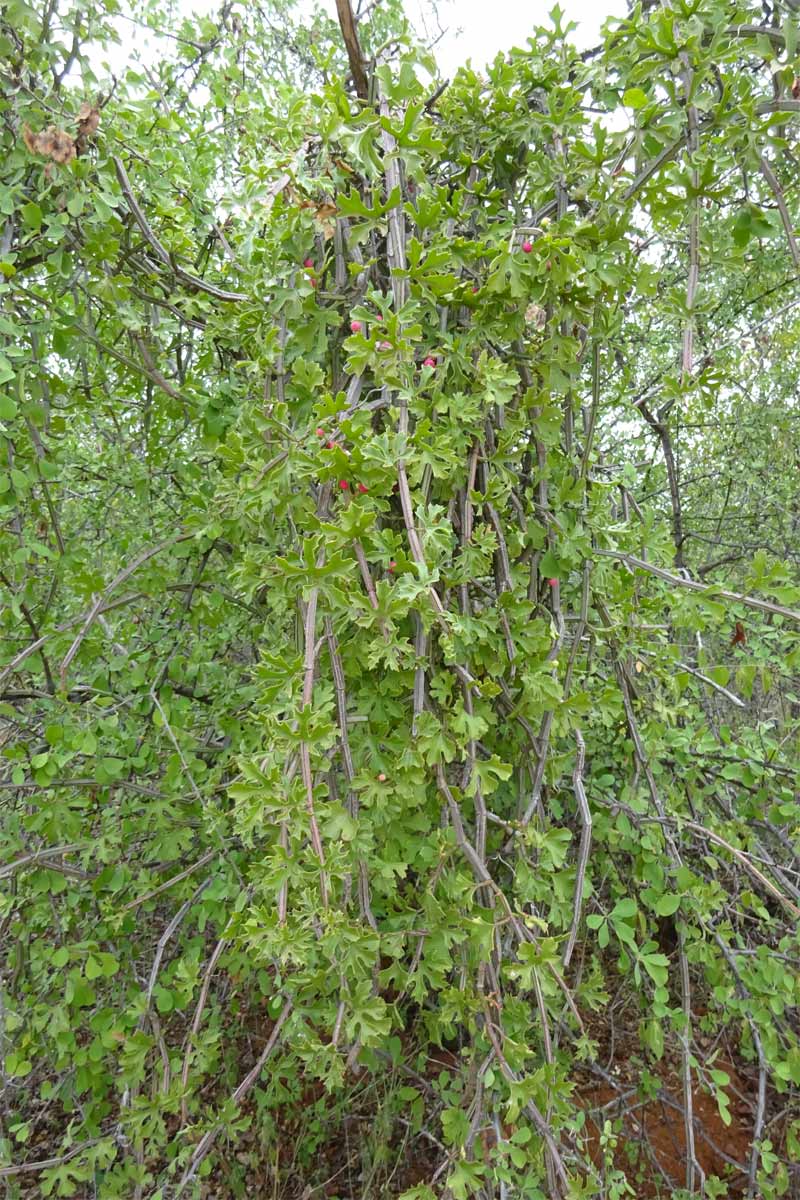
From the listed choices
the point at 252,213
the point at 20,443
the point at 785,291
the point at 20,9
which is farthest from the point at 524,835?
the point at 785,291

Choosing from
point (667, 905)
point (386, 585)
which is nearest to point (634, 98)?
point (386, 585)

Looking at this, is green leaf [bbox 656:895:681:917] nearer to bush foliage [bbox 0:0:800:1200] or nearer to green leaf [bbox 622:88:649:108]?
bush foliage [bbox 0:0:800:1200]

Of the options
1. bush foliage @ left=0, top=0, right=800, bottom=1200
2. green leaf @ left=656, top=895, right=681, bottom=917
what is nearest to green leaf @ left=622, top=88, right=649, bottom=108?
bush foliage @ left=0, top=0, right=800, bottom=1200

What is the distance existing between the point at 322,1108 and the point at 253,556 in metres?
1.53

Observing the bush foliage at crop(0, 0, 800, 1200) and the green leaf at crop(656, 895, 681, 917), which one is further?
the green leaf at crop(656, 895, 681, 917)

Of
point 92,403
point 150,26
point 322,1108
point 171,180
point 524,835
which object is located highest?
point 150,26

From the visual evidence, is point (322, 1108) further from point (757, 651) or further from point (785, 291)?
point (785, 291)

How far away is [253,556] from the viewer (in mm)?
1093

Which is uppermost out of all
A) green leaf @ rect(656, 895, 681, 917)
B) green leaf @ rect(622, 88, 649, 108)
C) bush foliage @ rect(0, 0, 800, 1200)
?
green leaf @ rect(622, 88, 649, 108)

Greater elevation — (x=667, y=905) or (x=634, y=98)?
(x=634, y=98)

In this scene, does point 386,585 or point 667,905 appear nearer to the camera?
point 386,585

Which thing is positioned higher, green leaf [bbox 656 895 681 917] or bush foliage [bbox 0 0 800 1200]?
bush foliage [bbox 0 0 800 1200]

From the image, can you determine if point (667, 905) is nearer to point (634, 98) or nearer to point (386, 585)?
point (386, 585)

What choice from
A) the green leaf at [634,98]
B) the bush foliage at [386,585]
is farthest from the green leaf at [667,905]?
the green leaf at [634,98]
